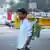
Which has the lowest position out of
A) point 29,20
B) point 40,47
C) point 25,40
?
point 40,47

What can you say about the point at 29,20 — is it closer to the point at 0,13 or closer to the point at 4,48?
the point at 4,48

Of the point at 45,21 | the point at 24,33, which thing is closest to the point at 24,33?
the point at 24,33

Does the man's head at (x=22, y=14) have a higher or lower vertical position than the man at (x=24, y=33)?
higher

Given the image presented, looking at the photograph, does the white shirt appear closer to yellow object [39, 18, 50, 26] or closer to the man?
the man

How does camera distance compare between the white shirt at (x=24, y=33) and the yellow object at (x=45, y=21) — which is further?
the yellow object at (x=45, y=21)

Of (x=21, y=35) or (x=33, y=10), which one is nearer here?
(x=21, y=35)

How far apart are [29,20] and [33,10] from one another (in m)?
13.1

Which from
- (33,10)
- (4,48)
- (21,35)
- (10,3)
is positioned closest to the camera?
(21,35)

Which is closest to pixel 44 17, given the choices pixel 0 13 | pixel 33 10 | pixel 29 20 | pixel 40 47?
pixel 33 10

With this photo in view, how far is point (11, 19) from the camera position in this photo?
15820mm

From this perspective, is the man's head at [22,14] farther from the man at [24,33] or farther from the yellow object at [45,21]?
the yellow object at [45,21]

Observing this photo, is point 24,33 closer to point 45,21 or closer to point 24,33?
point 24,33

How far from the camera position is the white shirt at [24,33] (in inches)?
136

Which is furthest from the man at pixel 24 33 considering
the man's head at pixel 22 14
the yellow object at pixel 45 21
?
the yellow object at pixel 45 21
